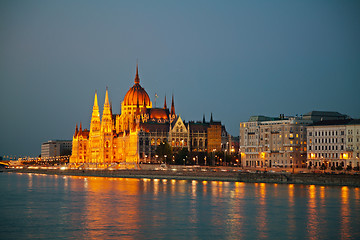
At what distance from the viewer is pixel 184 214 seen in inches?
2235

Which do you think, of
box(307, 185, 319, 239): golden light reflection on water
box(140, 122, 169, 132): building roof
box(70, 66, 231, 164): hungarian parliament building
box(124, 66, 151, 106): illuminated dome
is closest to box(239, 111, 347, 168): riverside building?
box(70, 66, 231, 164): hungarian parliament building

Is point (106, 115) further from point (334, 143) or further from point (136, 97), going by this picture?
point (334, 143)

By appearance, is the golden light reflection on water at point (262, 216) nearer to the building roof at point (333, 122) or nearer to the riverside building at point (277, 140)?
the building roof at point (333, 122)

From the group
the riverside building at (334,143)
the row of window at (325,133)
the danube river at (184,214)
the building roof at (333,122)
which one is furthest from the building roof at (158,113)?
the danube river at (184,214)

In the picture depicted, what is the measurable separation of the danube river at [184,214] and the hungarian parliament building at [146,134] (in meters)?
87.5

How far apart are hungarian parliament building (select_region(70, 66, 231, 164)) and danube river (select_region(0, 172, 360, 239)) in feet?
287

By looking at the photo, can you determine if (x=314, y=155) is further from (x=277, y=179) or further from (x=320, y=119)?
(x=277, y=179)

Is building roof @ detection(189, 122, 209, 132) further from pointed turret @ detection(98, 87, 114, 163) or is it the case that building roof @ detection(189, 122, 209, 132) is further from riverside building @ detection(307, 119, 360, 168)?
riverside building @ detection(307, 119, 360, 168)

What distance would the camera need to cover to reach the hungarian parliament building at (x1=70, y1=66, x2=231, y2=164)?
6767 inches

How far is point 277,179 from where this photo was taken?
97688 mm

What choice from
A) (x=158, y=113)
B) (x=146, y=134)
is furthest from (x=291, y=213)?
(x=158, y=113)

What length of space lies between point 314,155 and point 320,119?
13.7 meters

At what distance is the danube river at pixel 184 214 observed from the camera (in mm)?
46375

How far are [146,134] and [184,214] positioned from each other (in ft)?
381
